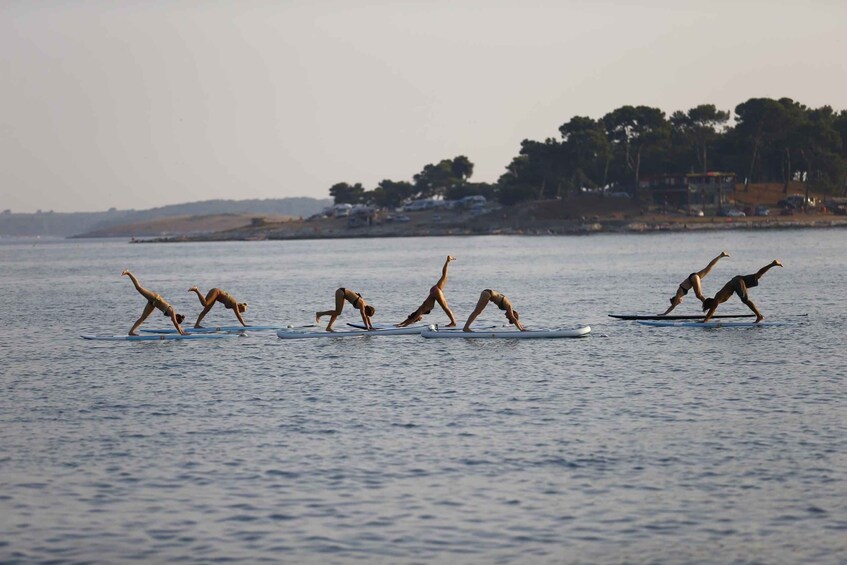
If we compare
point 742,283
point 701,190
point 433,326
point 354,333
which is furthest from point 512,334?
point 701,190

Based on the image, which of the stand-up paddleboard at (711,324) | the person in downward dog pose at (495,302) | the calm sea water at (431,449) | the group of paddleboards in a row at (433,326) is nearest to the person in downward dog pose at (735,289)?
the group of paddleboards in a row at (433,326)

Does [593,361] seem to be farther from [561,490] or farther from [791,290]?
[791,290]

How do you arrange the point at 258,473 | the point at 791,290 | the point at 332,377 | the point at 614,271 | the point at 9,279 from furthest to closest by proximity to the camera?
the point at 9,279 → the point at 614,271 → the point at 791,290 → the point at 332,377 → the point at 258,473

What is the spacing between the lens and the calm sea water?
16359mm

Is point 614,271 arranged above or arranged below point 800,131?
below

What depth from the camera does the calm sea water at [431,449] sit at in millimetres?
16359

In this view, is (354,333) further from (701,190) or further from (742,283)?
(701,190)

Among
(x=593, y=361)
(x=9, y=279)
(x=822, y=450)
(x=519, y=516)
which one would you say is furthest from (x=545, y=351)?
(x=9, y=279)

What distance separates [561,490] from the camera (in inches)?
733

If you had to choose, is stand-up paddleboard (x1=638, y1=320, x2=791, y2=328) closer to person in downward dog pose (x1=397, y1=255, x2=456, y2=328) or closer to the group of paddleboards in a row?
the group of paddleboards in a row

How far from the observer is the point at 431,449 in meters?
21.7

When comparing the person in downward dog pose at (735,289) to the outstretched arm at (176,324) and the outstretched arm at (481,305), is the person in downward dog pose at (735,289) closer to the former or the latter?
the outstretched arm at (481,305)

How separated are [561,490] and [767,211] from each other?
18589 centimetres

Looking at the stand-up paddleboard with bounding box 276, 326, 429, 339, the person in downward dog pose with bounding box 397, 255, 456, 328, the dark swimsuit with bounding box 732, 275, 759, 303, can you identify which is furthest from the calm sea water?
the dark swimsuit with bounding box 732, 275, 759, 303
